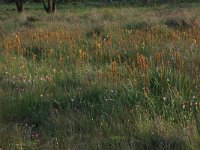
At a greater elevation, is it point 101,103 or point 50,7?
point 101,103

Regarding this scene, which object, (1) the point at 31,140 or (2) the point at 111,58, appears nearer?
(1) the point at 31,140

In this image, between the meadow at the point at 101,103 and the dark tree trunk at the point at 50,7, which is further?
the dark tree trunk at the point at 50,7

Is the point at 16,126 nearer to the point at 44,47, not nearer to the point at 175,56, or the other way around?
the point at 175,56

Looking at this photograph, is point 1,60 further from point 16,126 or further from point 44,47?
point 16,126

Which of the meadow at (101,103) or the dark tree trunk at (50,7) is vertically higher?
the meadow at (101,103)

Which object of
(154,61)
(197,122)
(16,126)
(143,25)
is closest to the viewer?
(197,122)

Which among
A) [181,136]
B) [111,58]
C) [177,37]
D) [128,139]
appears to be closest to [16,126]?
[128,139]

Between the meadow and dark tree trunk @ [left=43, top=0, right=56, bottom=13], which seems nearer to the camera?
the meadow

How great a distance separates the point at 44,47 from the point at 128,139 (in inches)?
215

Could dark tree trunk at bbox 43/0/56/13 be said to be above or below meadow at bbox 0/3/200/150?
below

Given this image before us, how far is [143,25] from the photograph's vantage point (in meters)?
12.4

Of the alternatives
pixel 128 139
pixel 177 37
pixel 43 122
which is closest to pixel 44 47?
pixel 177 37

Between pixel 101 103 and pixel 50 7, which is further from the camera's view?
pixel 50 7

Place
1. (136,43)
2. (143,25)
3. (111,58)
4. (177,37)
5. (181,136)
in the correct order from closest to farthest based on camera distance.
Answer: (181,136) < (111,58) < (136,43) < (177,37) < (143,25)
